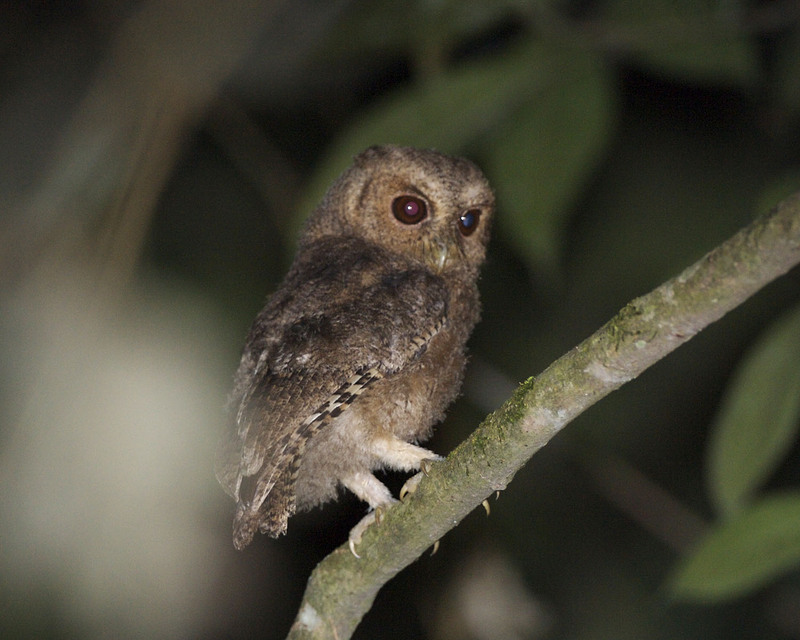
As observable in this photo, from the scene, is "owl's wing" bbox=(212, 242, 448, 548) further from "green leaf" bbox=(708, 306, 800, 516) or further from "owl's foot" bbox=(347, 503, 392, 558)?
"green leaf" bbox=(708, 306, 800, 516)

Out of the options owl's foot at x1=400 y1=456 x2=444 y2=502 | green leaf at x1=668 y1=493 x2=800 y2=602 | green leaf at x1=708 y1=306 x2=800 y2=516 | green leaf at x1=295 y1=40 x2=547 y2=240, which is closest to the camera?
owl's foot at x1=400 y1=456 x2=444 y2=502

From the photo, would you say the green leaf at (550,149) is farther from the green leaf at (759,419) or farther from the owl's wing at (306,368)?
the green leaf at (759,419)

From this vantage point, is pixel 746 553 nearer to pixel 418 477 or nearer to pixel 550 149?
pixel 418 477

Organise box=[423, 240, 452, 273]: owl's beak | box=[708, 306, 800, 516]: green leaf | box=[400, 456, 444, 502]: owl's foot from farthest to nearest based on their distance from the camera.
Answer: box=[423, 240, 452, 273]: owl's beak
box=[708, 306, 800, 516]: green leaf
box=[400, 456, 444, 502]: owl's foot

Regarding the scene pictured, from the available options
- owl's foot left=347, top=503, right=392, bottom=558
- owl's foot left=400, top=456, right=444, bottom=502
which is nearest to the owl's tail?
owl's foot left=347, top=503, right=392, bottom=558

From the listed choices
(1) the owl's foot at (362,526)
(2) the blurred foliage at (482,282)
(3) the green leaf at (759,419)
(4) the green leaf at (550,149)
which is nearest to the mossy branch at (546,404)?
(1) the owl's foot at (362,526)

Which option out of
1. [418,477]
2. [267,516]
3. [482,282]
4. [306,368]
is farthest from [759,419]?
[482,282]

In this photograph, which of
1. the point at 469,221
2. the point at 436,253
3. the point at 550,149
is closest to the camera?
the point at 436,253
